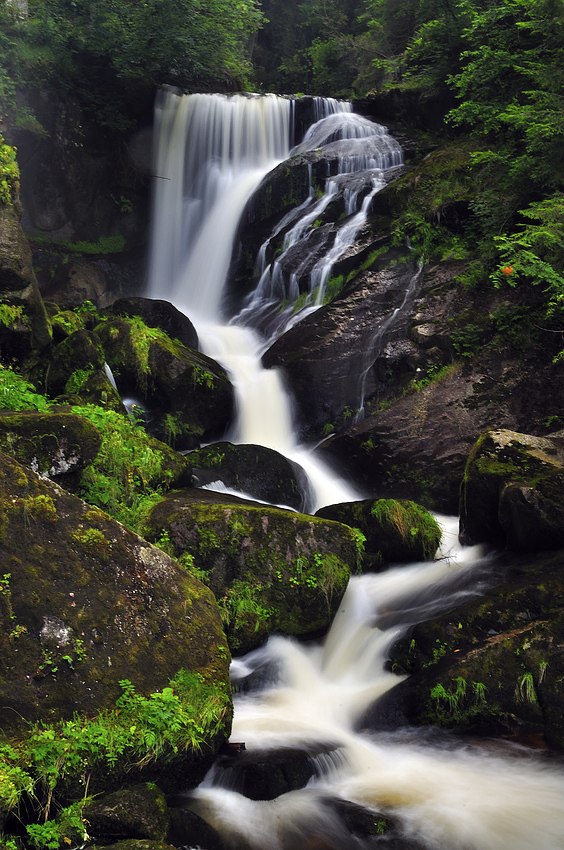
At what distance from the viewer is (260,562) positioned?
5.86 meters

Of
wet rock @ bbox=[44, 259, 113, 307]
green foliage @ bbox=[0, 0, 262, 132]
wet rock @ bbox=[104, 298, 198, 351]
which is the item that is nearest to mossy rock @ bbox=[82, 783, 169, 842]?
wet rock @ bbox=[104, 298, 198, 351]

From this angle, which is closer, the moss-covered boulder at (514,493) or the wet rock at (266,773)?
the wet rock at (266,773)

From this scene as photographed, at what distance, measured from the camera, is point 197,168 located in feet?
54.8

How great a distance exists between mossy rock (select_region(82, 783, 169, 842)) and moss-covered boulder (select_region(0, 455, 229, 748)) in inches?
14.7

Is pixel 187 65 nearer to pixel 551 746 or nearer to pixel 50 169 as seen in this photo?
pixel 50 169

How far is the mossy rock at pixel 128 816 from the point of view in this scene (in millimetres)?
3126

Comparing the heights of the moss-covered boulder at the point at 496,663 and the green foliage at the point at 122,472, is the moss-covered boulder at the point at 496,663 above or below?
below

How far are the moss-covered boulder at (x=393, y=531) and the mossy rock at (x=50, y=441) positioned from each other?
3.13 metres

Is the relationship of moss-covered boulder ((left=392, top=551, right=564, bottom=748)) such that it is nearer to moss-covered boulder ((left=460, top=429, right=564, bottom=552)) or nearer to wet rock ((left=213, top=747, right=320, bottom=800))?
moss-covered boulder ((left=460, top=429, right=564, bottom=552))

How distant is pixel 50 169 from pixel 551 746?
1694cm

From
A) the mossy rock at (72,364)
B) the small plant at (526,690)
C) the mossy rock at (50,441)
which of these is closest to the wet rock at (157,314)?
the mossy rock at (72,364)

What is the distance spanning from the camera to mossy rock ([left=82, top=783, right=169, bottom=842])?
3126mm

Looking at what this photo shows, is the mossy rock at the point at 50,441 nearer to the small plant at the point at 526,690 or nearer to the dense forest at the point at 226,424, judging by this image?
the dense forest at the point at 226,424

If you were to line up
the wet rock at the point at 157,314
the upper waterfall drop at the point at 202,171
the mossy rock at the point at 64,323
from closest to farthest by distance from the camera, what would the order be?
the mossy rock at the point at 64,323, the wet rock at the point at 157,314, the upper waterfall drop at the point at 202,171
